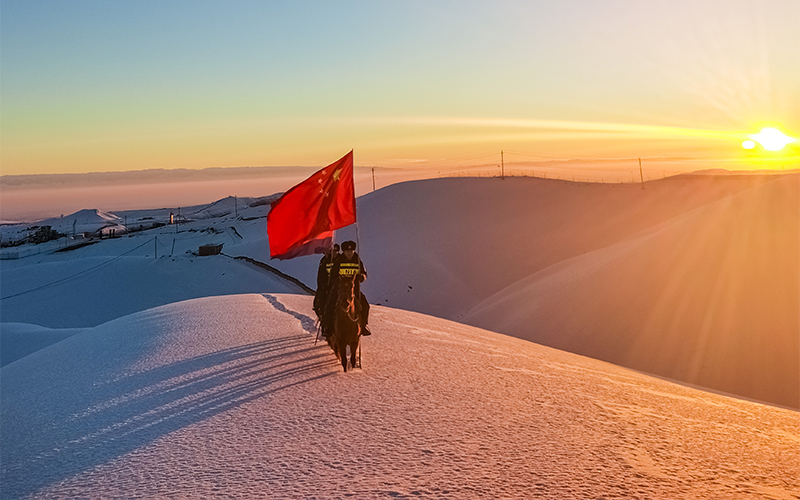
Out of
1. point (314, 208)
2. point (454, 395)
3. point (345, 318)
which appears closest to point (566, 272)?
point (314, 208)

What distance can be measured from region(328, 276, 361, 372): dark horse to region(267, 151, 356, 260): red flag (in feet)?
5.24

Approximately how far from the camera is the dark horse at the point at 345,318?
32.0 ft

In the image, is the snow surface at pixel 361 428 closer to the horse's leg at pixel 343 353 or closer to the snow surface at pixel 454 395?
the snow surface at pixel 454 395

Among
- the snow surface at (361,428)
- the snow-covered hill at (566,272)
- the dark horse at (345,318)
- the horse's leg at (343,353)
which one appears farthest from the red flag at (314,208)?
the snow-covered hill at (566,272)

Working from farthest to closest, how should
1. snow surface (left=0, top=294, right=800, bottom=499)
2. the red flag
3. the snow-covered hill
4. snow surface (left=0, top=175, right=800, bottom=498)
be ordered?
1. the snow-covered hill
2. the red flag
3. snow surface (left=0, top=175, right=800, bottom=498)
4. snow surface (left=0, top=294, right=800, bottom=499)

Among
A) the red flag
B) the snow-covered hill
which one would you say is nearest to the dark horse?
the red flag

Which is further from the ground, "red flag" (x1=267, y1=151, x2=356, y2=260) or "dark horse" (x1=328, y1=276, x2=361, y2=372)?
"red flag" (x1=267, y1=151, x2=356, y2=260)

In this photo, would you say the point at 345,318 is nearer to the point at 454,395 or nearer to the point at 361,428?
the point at 454,395

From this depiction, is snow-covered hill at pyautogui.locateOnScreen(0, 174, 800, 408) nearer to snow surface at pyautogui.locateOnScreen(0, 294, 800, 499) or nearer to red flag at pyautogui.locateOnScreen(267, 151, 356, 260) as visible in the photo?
snow surface at pyautogui.locateOnScreen(0, 294, 800, 499)

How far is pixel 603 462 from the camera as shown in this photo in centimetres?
649

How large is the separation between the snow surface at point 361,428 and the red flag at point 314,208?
1987 millimetres

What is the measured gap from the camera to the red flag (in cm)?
1112

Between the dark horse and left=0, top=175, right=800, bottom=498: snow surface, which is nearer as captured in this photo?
left=0, top=175, right=800, bottom=498: snow surface

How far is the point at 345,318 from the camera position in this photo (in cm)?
988
